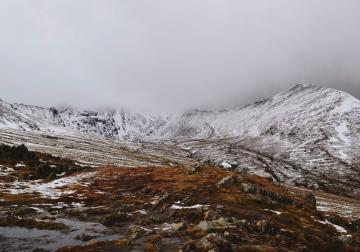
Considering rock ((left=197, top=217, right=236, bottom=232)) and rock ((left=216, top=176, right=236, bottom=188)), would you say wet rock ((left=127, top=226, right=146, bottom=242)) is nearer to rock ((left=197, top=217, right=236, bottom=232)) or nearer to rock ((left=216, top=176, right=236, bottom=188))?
rock ((left=197, top=217, right=236, bottom=232))

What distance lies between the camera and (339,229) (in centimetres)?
5747

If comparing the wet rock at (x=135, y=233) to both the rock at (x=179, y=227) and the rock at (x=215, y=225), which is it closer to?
the rock at (x=179, y=227)

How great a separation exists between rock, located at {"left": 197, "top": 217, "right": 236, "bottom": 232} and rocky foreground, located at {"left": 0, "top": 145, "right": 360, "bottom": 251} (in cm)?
12

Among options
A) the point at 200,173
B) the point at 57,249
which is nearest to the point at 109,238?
the point at 57,249

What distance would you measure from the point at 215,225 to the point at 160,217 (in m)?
10.3

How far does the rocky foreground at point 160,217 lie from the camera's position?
132 feet

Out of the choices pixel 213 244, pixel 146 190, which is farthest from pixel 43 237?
pixel 146 190

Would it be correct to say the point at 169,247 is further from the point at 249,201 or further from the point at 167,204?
the point at 249,201

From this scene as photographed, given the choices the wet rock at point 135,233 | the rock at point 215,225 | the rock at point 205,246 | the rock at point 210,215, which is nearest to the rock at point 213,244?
the rock at point 205,246

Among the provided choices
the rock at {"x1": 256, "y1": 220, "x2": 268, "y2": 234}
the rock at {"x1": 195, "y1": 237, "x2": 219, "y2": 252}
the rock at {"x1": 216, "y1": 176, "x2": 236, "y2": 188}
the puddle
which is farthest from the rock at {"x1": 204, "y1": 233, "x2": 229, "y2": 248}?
the rock at {"x1": 216, "y1": 176, "x2": 236, "y2": 188}

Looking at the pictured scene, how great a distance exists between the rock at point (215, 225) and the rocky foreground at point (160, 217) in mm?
115

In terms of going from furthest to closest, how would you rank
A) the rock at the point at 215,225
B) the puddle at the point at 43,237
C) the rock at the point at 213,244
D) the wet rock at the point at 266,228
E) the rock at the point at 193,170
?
the rock at the point at 193,170 → the wet rock at the point at 266,228 → the rock at the point at 215,225 → the puddle at the point at 43,237 → the rock at the point at 213,244

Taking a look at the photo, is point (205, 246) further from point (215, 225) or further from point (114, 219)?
point (114, 219)

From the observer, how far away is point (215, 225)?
45.1m
